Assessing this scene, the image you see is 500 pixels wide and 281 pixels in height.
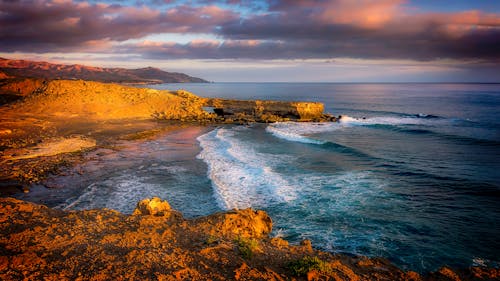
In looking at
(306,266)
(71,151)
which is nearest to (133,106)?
(71,151)

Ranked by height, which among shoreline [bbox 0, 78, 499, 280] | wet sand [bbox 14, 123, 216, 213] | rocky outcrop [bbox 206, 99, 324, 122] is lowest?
wet sand [bbox 14, 123, 216, 213]

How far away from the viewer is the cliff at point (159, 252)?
6.93m

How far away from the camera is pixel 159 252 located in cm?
→ 787

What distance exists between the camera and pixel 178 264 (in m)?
7.30

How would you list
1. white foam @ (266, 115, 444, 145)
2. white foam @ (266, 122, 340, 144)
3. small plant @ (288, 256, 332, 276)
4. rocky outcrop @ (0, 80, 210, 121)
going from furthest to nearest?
rocky outcrop @ (0, 80, 210, 121) → white foam @ (266, 115, 444, 145) → white foam @ (266, 122, 340, 144) → small plant @ (288, 256, 332, 276)

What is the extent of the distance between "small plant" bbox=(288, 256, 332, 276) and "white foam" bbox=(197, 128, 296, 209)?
6998 millimetres

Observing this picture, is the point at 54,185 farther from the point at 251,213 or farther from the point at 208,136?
the point at 208,136

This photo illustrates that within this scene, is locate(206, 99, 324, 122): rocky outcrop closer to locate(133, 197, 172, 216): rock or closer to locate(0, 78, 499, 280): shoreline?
locate(0, 78, 499, 280): shoreline

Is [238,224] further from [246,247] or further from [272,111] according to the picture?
[272,111]

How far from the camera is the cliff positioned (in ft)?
22.7

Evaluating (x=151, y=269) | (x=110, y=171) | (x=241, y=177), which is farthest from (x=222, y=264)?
(x=110, y=171)

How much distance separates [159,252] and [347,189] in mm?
11493

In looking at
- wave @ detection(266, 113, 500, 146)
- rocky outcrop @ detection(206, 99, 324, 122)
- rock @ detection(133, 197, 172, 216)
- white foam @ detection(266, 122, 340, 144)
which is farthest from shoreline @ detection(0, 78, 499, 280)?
wave @ detection(266, 113, 500, 146)

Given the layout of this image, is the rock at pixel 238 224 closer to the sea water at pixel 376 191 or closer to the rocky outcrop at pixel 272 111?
the sea water at pixel 376 191
